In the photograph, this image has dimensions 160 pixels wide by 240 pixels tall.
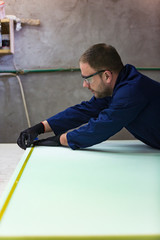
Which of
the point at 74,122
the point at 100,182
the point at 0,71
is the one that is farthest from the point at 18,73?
the point at 100,182

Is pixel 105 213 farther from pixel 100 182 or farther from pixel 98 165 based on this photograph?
pixel 98 165

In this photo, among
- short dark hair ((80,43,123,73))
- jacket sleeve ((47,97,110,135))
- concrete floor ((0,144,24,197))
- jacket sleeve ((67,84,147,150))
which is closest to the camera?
concrete floor ((0,144,24,197))

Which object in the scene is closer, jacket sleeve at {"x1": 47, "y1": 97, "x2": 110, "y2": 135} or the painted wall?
jacket sleeve at {"x1": 47, "y1": 97, "x2": 110, "y2": 135}

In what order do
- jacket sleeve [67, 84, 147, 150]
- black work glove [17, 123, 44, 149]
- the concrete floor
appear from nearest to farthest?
the concrete floor → jacket sleeve [67, 84, 147, 150] → black work glove [17, 123, 44, 149]

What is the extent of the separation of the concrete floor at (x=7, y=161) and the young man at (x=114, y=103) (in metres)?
0.11

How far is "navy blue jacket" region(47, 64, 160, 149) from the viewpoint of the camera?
132cm

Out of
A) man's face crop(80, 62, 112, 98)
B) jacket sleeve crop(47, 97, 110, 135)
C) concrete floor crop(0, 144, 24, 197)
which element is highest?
man's face crop(80, 62, 112, 98)

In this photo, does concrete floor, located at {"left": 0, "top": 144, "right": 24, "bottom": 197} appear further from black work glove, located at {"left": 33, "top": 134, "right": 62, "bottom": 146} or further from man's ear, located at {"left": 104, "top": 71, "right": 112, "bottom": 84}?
man's ear, located at {"left": 104, "top": 71, "right": 112, "bottom": 84}

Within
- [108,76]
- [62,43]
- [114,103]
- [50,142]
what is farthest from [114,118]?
[62,43]

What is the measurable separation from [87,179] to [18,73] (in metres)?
2.25

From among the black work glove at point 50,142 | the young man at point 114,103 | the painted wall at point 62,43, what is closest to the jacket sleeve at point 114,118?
the young man at point 114,103

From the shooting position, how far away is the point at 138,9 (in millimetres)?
2982

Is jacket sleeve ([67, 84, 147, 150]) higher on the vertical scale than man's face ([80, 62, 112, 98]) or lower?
lower

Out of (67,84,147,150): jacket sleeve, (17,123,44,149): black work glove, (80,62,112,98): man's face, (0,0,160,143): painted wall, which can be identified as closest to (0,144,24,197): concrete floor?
(17,123,44,149): black work glove
